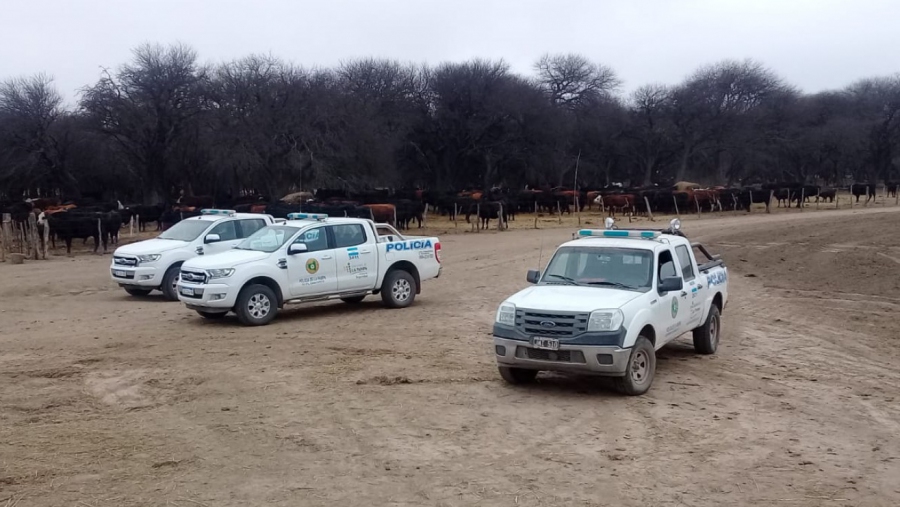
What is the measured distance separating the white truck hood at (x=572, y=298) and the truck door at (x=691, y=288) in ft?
4.95

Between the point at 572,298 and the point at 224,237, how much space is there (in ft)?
38.1

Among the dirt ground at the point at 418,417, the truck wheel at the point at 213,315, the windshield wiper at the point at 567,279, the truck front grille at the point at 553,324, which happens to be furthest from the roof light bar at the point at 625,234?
the truck wheel at the point at 213,315

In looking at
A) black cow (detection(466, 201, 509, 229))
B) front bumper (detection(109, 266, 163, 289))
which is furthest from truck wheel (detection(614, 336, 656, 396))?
black cow (detection(466, 201, 509, 229))

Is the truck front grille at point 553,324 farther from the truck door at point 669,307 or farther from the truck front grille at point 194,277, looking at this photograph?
the truck front grille at point 194,277

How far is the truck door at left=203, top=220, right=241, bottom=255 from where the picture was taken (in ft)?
64.1

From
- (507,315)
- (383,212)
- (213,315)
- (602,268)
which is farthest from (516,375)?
(383,212)

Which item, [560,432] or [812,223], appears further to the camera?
[812,223]

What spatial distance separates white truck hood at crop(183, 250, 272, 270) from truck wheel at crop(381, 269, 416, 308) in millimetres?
2587

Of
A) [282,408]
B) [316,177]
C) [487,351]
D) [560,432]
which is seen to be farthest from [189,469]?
[316,177]

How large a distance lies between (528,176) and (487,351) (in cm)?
5896

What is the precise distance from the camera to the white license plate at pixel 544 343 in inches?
379

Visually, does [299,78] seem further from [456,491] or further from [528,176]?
[456,491]

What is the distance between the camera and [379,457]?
7652 millimetres

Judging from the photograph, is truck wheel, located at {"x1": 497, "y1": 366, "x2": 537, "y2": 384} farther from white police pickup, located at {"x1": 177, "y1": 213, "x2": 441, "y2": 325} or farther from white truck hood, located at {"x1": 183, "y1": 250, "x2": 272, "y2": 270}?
white truck hood, located at {"x1": 183, "y1": 250, "x2": 272, "y2": 270}
